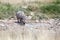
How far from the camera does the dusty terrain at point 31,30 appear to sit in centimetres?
983

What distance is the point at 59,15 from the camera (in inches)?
555

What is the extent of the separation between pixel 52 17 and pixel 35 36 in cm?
402

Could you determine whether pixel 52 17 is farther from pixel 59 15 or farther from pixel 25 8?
pixel 25 8

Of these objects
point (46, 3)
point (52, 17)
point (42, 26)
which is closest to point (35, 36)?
point (42, 26)

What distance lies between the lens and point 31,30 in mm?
11039

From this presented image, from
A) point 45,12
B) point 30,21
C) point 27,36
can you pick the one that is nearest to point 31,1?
point 45,12

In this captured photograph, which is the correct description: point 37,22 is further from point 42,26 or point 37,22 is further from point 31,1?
point 31,1

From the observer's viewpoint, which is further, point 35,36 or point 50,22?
point 50,22

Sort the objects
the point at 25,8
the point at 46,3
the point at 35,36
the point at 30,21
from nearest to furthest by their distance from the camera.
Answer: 1. the point at 35,36
2. the point at 30,21
3. the point at 25,8
4. the point at 46,3

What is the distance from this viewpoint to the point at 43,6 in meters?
15.0

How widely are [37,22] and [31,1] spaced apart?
3.88m

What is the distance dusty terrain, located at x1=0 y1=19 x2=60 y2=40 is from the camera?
9828 mm

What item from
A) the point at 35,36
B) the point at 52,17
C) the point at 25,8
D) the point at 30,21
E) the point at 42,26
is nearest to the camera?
the point at 35,36

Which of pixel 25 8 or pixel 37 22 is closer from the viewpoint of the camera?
pixel 37 22
